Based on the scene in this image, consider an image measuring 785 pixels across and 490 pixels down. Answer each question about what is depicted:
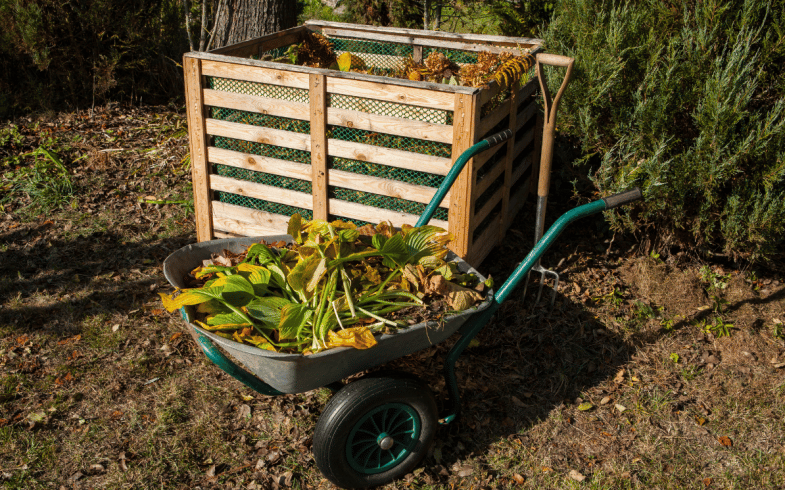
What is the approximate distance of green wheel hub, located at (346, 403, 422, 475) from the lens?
2.71m

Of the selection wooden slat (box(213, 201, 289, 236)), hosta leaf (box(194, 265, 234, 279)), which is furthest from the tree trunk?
hosta leaf (box(194, 265, 234, 279))

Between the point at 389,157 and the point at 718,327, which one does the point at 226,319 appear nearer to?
the point at 389,157

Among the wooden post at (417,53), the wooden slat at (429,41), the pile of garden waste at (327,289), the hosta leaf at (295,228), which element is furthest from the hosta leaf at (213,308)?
the wooden post at (417,53)

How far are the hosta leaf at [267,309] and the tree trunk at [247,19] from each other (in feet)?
13.5

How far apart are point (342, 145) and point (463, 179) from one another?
80cm

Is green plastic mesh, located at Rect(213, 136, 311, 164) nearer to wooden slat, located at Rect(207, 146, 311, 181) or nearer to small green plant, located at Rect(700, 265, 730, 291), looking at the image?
wooden slat, located at Rect(207, 146, 311, 181)

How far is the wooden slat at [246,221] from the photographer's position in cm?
436

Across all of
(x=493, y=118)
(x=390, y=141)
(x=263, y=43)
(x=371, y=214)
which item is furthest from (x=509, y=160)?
(x=263, y=43)

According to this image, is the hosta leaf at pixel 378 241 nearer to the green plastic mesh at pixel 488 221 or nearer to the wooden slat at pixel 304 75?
the wooden slat at pixel 304 75

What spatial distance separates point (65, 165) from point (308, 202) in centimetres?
300

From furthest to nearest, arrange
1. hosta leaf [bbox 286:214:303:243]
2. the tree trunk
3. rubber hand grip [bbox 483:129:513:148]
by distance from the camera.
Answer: the tree trunk
rubber hand grip [bbox 483:129:513:148]
hosta leaf [bbox 286:214:303:243]

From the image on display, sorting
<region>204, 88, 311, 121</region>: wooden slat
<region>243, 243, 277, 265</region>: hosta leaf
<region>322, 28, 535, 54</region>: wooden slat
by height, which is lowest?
<region>243, 243, 277, 265</region>: hosta leaf

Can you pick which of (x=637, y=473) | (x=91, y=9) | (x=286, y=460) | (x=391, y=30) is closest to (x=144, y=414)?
(x=286, y=460)

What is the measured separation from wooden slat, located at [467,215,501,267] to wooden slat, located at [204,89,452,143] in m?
0.79
